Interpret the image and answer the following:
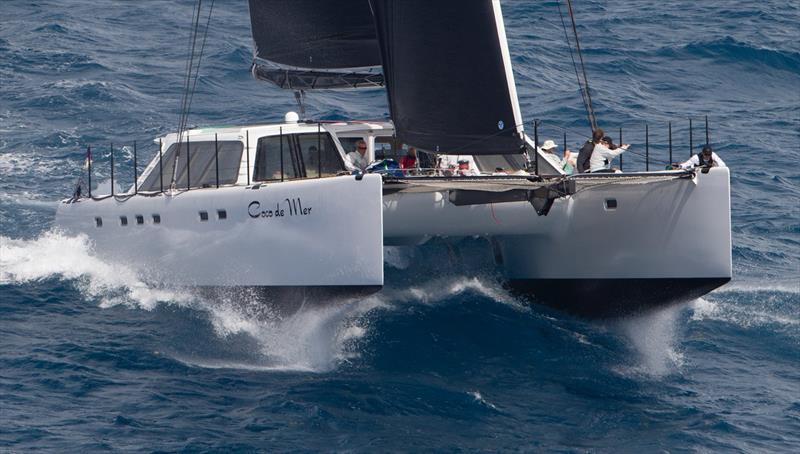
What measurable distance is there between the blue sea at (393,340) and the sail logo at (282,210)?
1.10 m

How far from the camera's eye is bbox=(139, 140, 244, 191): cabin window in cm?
1655

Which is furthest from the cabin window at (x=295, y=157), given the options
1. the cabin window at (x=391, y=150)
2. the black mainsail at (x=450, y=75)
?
the cabin window at (x=391, y=150)

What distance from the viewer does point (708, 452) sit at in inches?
508

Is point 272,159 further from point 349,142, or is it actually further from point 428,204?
point 428,204

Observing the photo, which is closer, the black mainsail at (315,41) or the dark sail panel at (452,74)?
the dark sail panel at (452,74)

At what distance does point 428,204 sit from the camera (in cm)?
1552

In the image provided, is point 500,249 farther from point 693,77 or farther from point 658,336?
point 693,77

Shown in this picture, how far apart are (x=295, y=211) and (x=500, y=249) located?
3.66m

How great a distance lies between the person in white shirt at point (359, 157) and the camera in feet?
54.3

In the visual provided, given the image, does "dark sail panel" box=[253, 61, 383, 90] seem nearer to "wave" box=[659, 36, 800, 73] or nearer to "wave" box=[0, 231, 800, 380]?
"wave" box=[0, 231, 800, 380]

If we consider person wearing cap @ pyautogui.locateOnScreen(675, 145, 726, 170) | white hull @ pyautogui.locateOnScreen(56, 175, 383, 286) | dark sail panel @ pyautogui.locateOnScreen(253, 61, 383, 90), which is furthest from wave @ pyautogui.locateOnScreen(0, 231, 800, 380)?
dark sail panel @ pyautogui.locateOnScreen(253, 61, 383, 90)

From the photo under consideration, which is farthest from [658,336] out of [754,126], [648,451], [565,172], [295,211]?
[754,126]

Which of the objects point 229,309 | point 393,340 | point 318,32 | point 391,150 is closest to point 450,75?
point 393,340

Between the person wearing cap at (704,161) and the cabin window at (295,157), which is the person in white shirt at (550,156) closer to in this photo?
the person wearing cap at (704,161)
